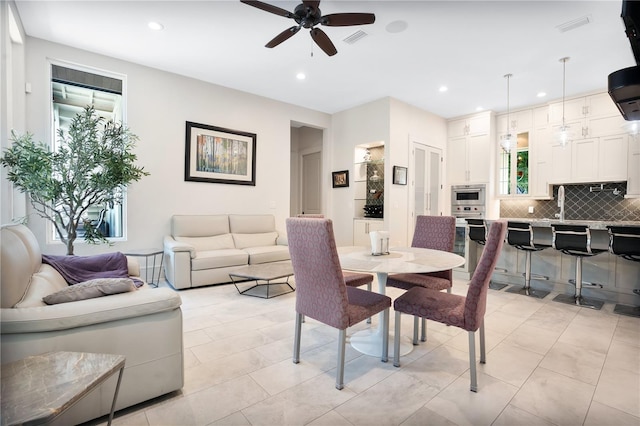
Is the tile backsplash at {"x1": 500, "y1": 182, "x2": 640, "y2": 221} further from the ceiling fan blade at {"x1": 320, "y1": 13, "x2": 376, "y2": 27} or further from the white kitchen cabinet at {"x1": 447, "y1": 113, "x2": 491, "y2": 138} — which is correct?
the ceiling fan blade at {"x1": 320, "y1": 13, "x2": 376, "y2": 27}

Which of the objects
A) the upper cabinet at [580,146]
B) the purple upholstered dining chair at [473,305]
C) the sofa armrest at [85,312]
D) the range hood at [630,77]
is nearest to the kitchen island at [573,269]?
the upper cabinet at [580,146]

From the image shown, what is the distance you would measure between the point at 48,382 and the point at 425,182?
605 cm

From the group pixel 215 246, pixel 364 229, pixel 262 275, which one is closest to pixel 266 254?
pixel 215 246

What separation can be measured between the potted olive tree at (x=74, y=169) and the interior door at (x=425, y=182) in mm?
4657

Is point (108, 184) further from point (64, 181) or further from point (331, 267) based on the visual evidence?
point (331, 267)

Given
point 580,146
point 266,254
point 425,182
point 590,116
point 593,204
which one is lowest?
point 266,254

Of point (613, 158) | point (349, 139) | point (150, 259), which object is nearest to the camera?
point (150, 259)

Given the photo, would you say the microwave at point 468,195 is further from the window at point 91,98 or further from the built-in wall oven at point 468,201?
the window at point 91,98

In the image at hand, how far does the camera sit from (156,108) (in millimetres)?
Answer: 4363

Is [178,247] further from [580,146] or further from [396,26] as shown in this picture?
[580,146]

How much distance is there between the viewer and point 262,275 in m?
3.56

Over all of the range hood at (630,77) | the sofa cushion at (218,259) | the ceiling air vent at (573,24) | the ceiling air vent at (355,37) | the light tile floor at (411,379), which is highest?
the ceiling air vent at (355,37)

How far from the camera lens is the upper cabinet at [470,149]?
5.94m

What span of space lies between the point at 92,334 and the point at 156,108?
3.81m
